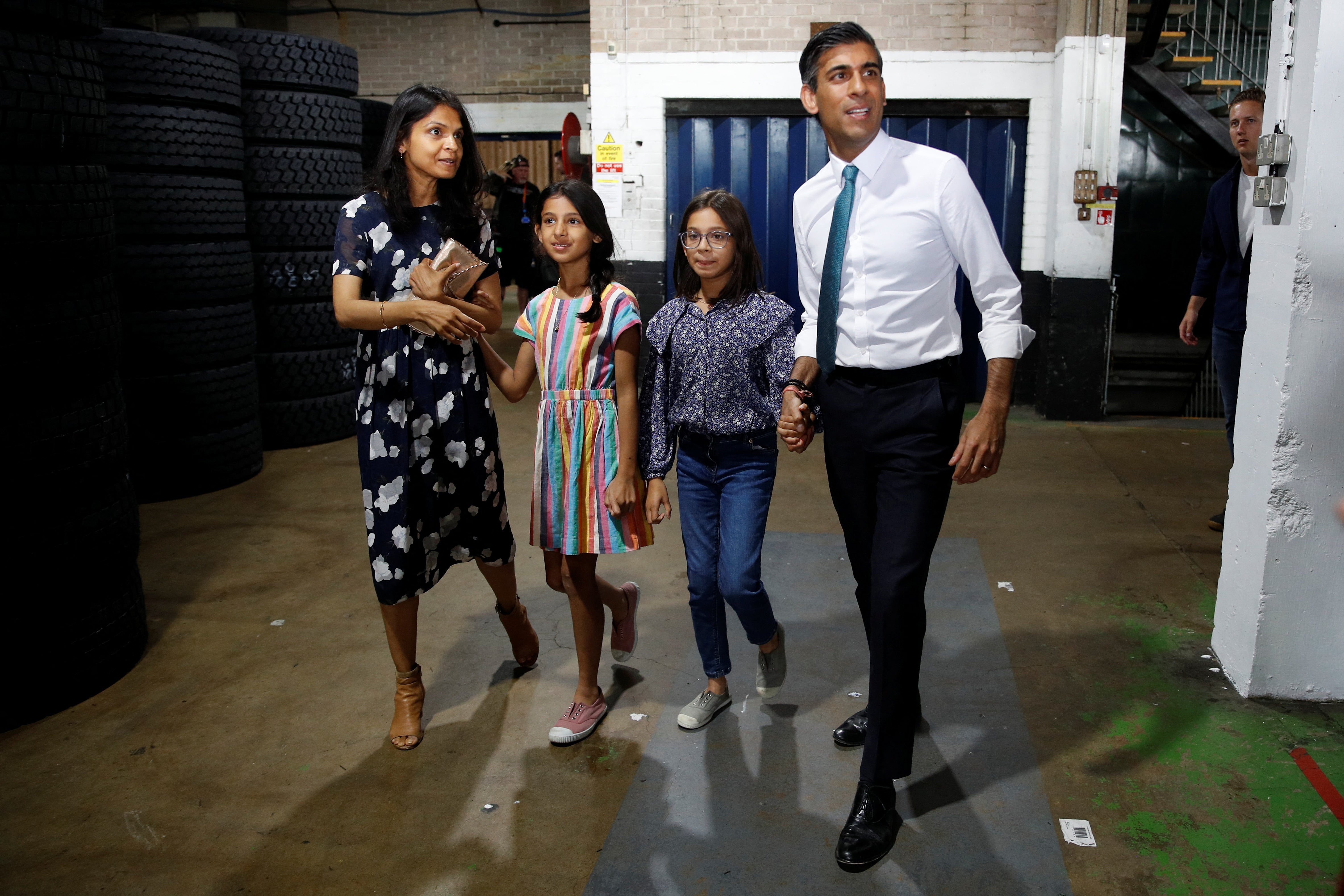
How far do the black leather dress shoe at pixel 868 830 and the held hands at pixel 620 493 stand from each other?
89 cm

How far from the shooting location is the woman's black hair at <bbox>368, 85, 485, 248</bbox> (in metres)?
2.62

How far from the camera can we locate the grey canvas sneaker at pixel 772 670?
9.39ft

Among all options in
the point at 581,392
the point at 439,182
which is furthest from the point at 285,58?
the point at 581,392

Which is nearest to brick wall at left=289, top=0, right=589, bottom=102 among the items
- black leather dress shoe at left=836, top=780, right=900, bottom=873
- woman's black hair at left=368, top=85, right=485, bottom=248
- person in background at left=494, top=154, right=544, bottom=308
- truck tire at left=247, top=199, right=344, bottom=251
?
person in background at left=494, top=154, right=544, bottom=308

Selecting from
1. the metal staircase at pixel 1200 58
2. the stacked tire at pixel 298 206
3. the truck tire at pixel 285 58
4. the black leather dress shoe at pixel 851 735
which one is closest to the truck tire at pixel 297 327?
the stacked tire at pixel 298 206

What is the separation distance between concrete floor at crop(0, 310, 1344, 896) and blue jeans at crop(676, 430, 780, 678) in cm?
44

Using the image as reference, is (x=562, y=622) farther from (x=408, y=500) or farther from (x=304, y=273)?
(x=304, y=273)

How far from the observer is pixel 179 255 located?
4.96 m

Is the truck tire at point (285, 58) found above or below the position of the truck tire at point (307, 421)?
above

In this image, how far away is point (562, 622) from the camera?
142 inches

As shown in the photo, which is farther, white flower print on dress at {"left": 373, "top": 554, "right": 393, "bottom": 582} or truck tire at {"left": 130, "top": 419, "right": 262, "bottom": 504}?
truck tire at {"left": 130, "top": 419, "right": 262, "bottom": 504}

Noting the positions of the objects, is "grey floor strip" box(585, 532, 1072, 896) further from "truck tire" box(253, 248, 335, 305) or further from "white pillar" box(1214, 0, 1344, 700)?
"truck tire" box(253, 248, 335, 305)

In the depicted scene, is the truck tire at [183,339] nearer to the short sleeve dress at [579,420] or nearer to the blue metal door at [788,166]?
the short sleeve dress at [579,420]

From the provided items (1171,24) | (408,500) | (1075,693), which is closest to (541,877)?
(408,500)
